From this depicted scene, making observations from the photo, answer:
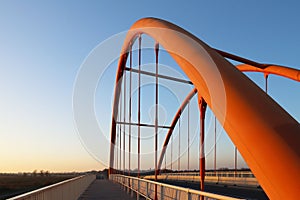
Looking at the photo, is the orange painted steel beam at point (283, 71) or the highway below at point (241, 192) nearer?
the orange painted steel beam at point (283, 71)

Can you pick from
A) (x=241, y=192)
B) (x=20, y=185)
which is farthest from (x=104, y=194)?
(x=20, y=185)

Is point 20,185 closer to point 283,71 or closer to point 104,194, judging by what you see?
point 104,194

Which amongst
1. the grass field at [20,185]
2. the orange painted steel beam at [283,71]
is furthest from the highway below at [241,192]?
the grass field at [20,185]

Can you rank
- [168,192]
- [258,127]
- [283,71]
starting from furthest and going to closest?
[283,71] → [168,192] → [258,127]

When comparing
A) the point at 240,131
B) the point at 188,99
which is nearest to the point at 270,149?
the point at 240,131

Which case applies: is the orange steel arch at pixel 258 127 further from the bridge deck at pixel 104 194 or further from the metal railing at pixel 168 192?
the bridge deck at pixel 104 194

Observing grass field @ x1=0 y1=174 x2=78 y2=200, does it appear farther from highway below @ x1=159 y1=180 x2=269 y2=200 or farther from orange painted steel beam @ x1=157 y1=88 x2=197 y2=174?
highway below @ x1=159 y1=180 x2=269 y2=200

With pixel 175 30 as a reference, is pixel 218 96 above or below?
below

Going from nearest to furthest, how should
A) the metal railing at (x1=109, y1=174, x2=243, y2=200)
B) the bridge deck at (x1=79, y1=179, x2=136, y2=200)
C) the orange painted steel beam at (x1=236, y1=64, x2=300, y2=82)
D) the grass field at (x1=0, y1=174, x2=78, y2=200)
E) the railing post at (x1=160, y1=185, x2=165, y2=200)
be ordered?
the metal railing at (x1=109, y1=174, x2=243, y2=200) → the railing post at (x1=160, y1=185, x2=165, y2=200) → the bridge deck at (x1=79, y1=179, x2=136, y2=200) → the orange painted steel beam at (x1=236, y1=64, x2=300, y2=82) → the grass field at (x1=0, y1=174, x2=78, y2=200)

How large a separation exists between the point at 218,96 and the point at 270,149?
2.71 ft

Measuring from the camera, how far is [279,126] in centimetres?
306

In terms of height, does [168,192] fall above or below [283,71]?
below

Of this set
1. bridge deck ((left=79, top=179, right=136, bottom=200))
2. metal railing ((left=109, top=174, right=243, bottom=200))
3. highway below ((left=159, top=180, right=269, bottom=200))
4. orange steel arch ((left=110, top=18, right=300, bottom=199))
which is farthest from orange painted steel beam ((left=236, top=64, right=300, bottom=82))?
orange steel arch ((left=110, top=18, right=300, bottom=199))

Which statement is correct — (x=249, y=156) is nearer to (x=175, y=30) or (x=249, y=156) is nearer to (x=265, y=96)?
(x=265, y=96)
